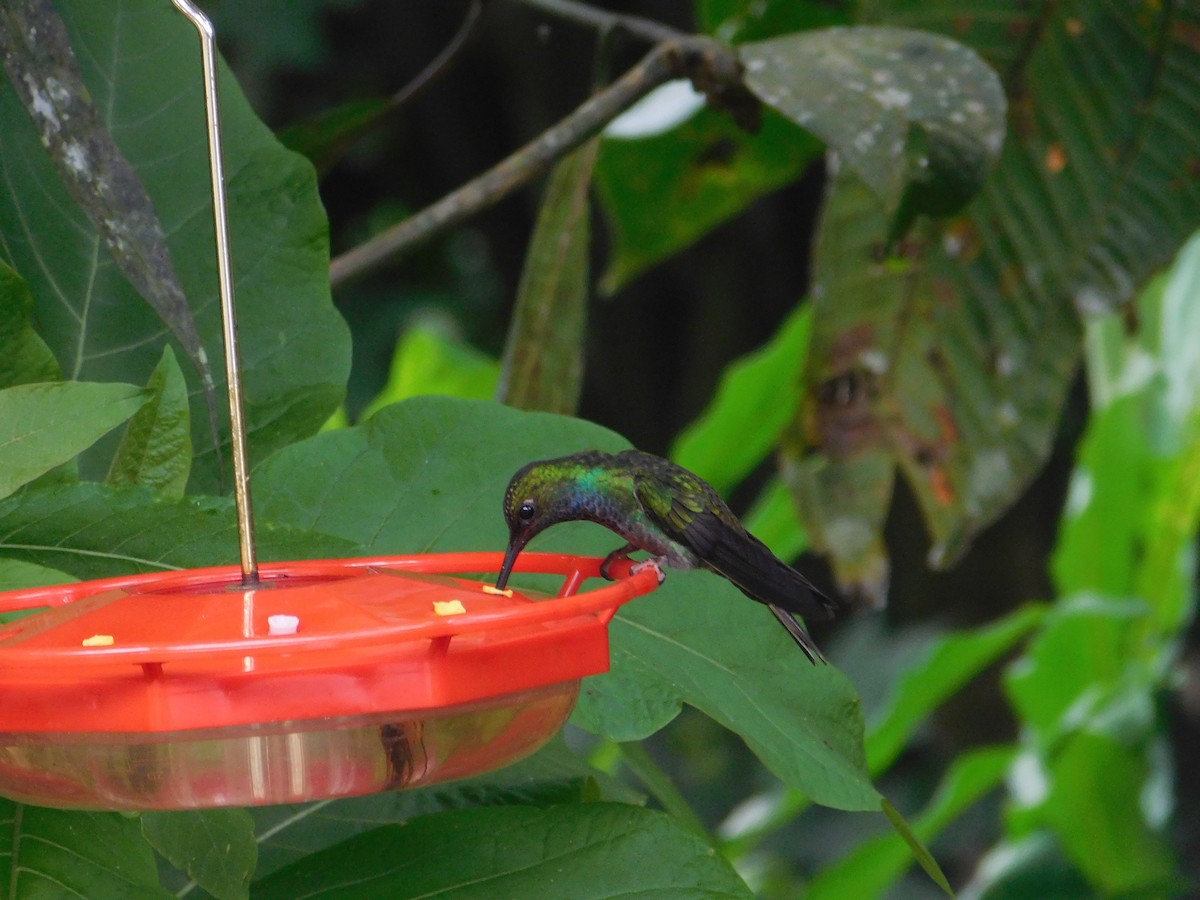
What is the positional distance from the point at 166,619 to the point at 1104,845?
2.61 m

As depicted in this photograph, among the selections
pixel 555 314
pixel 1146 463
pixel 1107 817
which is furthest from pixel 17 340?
pixel 1107 817

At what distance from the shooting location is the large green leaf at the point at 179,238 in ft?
3.42

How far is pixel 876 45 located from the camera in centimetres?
136

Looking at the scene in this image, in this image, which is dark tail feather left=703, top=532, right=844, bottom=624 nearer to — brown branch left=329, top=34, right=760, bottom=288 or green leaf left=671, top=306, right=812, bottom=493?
brown branch left=329, top=34, right=760, bottom=288

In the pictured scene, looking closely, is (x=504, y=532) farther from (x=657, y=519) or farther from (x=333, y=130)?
(x=333, y=130)

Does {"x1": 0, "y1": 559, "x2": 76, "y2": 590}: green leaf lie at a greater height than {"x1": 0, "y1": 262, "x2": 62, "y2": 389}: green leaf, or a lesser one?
lesser

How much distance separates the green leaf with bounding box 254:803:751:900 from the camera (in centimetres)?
90

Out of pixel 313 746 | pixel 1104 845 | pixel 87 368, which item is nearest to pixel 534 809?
pixel 313 746

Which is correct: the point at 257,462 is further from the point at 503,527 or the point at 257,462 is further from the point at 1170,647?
the point at 1170,647

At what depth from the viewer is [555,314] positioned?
5.48ft

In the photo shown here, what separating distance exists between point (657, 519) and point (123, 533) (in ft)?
1.22

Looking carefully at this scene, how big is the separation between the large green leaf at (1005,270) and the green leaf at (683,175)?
39 cm

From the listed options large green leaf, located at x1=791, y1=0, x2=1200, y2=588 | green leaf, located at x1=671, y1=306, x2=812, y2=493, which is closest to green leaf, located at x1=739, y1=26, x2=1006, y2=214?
large green leaf, located at x1=791, y1=0, x2=1200, y2=588

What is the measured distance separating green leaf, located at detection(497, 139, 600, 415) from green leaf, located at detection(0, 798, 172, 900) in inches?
34.1
